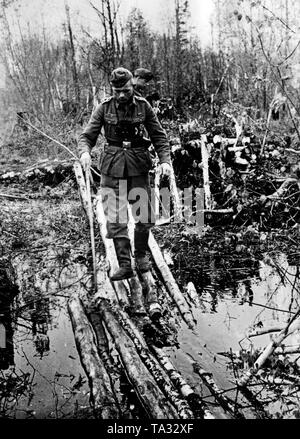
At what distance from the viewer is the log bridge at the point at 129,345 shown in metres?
2.69

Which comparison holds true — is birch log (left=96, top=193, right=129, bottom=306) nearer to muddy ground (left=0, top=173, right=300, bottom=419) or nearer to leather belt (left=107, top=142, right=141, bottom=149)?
muddy ground (left=0, top=173, right=300, bottom=419)

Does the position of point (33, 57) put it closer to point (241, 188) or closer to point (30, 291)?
point (241, 188)

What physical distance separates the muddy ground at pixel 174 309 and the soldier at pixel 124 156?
2.45 feet

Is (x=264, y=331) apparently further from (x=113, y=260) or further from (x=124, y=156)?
(x=124, y=156)

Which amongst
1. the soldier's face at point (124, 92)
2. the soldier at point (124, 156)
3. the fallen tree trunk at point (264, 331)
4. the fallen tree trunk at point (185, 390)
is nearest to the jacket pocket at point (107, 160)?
the soldier at point (124, 156)

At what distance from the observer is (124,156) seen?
4.34 m

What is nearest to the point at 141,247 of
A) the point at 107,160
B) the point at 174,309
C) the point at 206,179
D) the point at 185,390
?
the point at 174,309

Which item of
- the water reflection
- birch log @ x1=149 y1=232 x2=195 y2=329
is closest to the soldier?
birch log @ x1=149 y1=232 x2=195 y2=329

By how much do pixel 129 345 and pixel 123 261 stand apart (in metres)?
1.29

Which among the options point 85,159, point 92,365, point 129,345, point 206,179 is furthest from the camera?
point 206,179

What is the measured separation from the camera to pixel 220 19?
20172mm

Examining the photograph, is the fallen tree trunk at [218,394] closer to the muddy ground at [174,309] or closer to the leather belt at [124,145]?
the muddy ground at [174,309]

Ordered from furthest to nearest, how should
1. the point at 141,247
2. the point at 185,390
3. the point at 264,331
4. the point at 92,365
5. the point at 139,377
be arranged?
the point at 141,247 < the point at 264,331 < the point at 92,365 < the point at 139,377 < the point at 185,390
